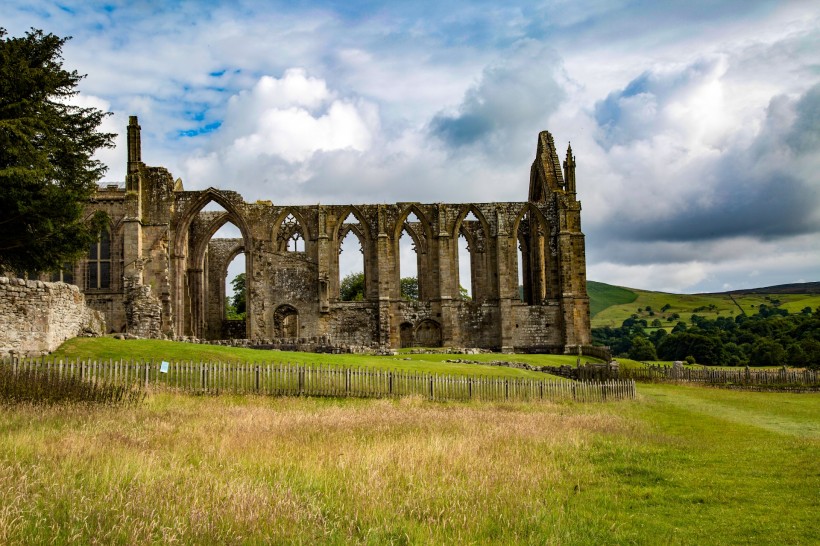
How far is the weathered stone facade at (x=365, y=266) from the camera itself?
40.4 meters

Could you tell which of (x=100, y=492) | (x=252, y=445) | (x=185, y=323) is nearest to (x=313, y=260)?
(x=185, y=323)

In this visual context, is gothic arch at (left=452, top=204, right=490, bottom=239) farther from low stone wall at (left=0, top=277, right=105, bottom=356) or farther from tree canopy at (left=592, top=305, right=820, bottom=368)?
low stone wall at (left=0, top=277, right=105, bottom=356)

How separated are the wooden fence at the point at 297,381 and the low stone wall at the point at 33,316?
1353mm

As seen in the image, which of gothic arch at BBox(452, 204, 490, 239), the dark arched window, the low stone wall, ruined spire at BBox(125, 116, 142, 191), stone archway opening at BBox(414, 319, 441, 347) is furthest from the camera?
gothic arch at BBox(452, 204, 490, 239)

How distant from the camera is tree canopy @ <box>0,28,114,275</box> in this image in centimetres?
2480

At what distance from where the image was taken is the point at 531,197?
5059cm

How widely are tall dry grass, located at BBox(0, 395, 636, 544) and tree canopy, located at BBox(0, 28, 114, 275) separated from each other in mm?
14773

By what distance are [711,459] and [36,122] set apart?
23.6 m

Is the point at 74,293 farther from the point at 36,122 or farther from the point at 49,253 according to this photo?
the point at 36,122

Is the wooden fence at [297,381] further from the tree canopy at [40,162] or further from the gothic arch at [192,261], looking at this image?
the gothic arch at [192,261]

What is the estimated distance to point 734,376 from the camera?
3297 centimetres

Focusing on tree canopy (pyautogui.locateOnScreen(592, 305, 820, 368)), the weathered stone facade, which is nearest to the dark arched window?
the weathered stone facade

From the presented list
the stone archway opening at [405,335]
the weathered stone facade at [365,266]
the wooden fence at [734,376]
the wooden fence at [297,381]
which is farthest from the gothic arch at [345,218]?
the wooden fence at [297,381]

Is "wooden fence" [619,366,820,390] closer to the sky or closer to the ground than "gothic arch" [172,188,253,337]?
closer to the ground
